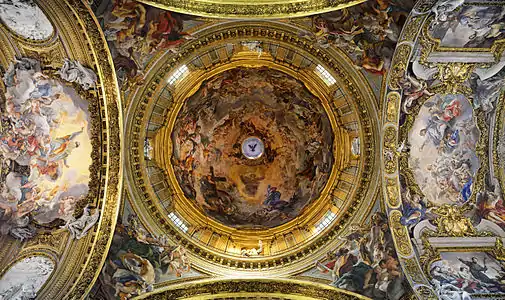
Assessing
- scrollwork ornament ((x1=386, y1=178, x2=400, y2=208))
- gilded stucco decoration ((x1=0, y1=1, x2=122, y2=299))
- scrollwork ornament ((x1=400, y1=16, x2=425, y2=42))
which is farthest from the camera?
scrollwork ornament ((x1=386, y1=178, x2=400, y2=208))

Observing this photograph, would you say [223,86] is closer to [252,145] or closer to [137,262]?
[252,145]

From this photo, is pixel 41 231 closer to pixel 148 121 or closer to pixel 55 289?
pixel 55 289

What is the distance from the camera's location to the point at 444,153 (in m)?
15.9

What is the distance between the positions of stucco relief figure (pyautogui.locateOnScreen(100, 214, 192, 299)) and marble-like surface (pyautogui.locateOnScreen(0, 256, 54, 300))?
1968mm

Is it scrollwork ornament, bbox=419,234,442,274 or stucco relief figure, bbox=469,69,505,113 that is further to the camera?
scrollwork ornament, bbox=419,234,442,274

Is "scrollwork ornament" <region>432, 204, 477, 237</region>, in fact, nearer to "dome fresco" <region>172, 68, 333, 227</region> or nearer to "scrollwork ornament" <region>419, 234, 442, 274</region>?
"scrollwork ornament" <region>419, 234, 442, 274</region>

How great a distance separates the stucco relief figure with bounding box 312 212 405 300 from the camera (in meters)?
15.4

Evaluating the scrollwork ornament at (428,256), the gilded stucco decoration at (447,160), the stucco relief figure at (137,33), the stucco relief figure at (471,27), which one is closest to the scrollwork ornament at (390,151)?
the gilded stucco decoration at (447,160)

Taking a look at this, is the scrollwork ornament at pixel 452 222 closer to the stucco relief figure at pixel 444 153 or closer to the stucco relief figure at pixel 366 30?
the stucco relief figure at pixel 444 153

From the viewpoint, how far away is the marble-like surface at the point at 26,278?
12.7 m

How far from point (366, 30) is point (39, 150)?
12022mm

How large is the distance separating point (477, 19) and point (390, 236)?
8359mm

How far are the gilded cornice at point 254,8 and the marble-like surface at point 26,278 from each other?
9686mm

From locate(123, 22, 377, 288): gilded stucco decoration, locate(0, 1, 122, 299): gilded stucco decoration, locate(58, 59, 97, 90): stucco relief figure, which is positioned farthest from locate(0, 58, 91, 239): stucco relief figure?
locate(123, 22, 377, 288): gilded stucco decoration
